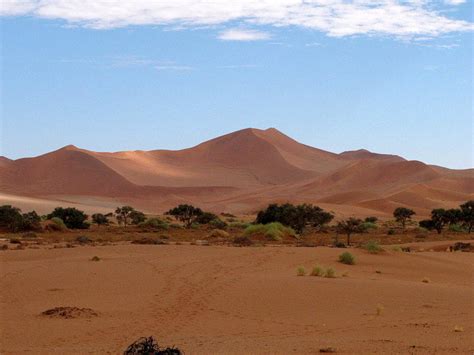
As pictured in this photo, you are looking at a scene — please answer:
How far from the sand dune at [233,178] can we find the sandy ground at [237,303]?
2848 inches

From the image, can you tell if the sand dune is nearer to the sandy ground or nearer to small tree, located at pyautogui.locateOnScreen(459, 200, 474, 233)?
Answer: small tree, located at pyautogui.locateOnScreen(459, 200, 474, 233)

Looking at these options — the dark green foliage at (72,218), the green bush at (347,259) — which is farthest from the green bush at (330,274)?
the dark green foliage at (72,218)

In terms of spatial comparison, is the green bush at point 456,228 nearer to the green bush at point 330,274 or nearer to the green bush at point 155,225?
the green bush at point 155,225

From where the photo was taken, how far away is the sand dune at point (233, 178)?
110m

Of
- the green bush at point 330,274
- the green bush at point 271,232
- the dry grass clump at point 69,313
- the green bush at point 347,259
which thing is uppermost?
the green bush at point 271,232

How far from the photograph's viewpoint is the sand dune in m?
110

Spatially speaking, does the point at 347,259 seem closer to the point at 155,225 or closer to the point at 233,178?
the point at 155,225

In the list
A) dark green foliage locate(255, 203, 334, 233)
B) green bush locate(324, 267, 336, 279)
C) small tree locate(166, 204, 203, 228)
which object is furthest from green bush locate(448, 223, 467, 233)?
green bush locate(324, 267, 336, 279)

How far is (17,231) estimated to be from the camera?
4128cm

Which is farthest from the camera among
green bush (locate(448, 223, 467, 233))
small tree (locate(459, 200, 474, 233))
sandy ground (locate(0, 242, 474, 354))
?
green bush (locate(448, 223, 467, 233))

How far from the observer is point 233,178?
14850 cm

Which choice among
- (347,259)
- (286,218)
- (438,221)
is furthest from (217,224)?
(347,259)

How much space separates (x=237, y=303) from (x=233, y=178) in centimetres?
13391

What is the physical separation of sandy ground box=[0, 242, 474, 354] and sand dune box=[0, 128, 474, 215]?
72339 mm
